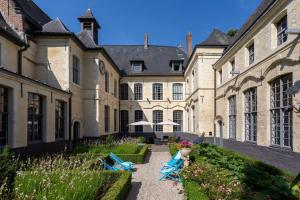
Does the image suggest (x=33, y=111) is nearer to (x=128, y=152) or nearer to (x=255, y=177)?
(x=128, y=152)

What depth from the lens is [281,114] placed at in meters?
9.27

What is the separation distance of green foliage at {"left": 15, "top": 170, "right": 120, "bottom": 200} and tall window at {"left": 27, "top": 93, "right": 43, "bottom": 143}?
6.34 meters

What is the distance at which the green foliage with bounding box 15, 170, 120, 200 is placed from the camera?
4.73 metres

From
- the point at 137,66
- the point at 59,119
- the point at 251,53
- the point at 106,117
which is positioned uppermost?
the point at 137,66

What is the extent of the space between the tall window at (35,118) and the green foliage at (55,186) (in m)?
6.34

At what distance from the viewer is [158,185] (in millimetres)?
8320

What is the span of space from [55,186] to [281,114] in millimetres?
7809

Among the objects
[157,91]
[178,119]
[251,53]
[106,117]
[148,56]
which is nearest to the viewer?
[251,53]

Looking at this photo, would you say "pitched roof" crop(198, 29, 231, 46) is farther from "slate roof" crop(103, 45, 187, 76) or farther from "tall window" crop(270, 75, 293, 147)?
"tall window" crop(270, 75, 293, 147)

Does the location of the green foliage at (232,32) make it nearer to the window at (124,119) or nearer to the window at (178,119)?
the window at (178,119)

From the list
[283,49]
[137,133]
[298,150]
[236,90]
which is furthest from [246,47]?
[137,133]

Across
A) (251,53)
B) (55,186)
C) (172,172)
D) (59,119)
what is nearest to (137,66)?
(59,119)

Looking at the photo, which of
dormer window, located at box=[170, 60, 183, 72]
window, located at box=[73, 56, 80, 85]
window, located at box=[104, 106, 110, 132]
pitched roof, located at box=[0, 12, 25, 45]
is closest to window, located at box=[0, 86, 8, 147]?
pitched roof, located at box=[0, 12, 25, 45]

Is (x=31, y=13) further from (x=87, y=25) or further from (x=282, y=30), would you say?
(x=282, y=30)
